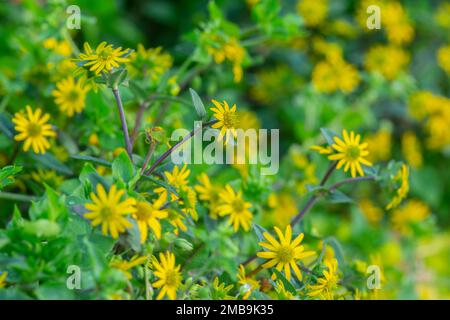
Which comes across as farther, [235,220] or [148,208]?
[235,220]

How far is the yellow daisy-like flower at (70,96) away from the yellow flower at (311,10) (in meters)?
0.98

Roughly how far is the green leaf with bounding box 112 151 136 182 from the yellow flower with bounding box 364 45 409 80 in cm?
120

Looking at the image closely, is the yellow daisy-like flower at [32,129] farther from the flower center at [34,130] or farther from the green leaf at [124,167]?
the green leaf at [124,167]

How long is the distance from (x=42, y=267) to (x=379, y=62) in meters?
1.44

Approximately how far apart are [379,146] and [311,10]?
17.9 inches

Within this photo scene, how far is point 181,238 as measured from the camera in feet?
2.93

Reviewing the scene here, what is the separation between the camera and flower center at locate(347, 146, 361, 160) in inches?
38.6

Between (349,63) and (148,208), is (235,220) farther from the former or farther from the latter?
(349,63)

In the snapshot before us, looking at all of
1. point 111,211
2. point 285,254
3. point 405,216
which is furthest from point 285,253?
point 405,216

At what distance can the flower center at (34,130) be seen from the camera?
1047 millimetres

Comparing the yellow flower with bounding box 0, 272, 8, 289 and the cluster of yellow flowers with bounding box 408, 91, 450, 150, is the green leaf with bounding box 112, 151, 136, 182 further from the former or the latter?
the cluster of yellow flowers with bounding box 408, 91, 450, 150
